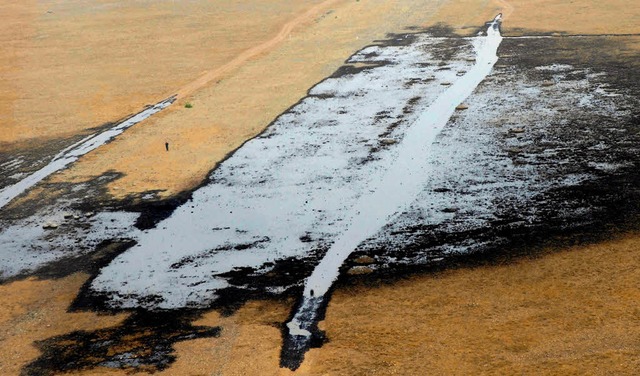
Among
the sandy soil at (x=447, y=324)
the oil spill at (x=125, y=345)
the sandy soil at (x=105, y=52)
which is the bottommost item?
the sandy soil at (x=447, y=324)

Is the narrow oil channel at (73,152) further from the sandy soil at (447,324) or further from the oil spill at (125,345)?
the oil spill at (125,345)

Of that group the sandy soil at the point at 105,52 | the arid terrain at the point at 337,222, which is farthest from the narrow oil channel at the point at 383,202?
the sandy soil at the point at 105,52

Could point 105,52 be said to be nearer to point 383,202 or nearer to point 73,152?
point 73,152

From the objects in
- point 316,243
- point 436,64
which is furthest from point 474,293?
point 436,64

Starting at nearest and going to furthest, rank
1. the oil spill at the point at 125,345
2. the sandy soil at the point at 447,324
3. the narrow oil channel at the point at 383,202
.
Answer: the sandy soil at the point at 447,324 → the oil spill at the point at 125,345 → the narrow oil channel at the point at 383,202

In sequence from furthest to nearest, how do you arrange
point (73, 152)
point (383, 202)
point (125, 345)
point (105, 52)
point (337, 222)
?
point (105, 52)
point (73, 152)
point (383, 202)
point (337, 222)
point (125, 345)

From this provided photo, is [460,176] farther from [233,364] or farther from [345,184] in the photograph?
[233,364]

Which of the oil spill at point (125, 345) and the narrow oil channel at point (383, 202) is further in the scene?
the narrow oil channel at point (383, 202)

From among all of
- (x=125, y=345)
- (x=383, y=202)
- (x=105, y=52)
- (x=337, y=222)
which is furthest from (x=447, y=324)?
(x=105, y=52)

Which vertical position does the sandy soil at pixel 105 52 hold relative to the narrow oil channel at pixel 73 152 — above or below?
above
